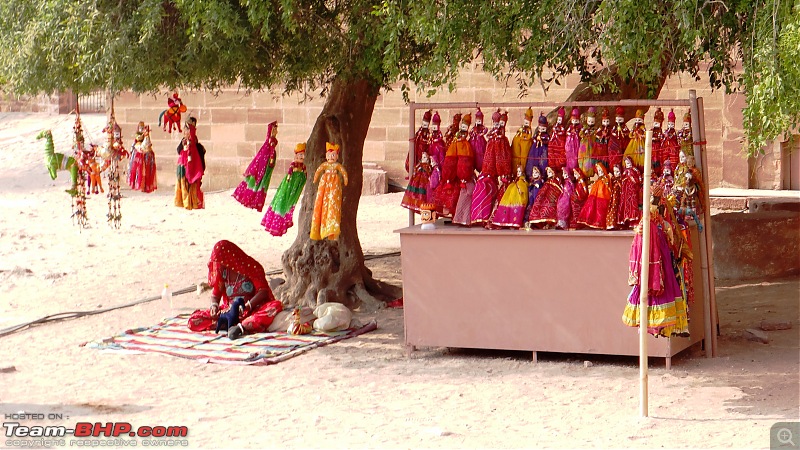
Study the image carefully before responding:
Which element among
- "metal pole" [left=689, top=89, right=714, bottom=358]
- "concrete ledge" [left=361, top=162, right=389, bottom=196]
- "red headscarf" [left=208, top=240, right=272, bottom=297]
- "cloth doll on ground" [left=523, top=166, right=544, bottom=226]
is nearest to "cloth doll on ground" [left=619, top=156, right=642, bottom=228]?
"metal pole" [left=689, top=89, right=714, bottom=358]

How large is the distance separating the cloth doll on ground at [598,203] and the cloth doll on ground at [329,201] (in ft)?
6.38

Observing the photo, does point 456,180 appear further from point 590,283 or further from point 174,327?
point 174,327

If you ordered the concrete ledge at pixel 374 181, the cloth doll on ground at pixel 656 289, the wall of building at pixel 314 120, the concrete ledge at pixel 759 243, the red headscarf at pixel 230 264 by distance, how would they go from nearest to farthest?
the cloth doll on ground at pixel 656 289 < the red headscarf at pixel 230 264 < the concrete ledge at pixel 759 243 < the wall of building at pixel 314 120 < the concrete ledge at pixel 374 181

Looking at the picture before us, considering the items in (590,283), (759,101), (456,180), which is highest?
(759,101)

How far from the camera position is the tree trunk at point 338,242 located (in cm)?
962

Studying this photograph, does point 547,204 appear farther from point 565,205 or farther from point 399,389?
point 399,389

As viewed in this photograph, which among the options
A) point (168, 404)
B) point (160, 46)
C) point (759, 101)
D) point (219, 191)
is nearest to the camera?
point (759, 101)

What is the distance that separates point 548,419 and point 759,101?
2.15 meters

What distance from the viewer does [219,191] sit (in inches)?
683

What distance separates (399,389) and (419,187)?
1764 millimetres

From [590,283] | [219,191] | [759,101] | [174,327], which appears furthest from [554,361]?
[219,191]

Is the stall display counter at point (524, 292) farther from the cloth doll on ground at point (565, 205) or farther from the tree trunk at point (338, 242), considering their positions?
the tree trunk at point (338, 242)

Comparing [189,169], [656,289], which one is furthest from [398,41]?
[656,289]

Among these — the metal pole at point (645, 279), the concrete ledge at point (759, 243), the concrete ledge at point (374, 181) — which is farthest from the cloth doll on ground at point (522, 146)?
the concrete ledge at point (374, 181)
